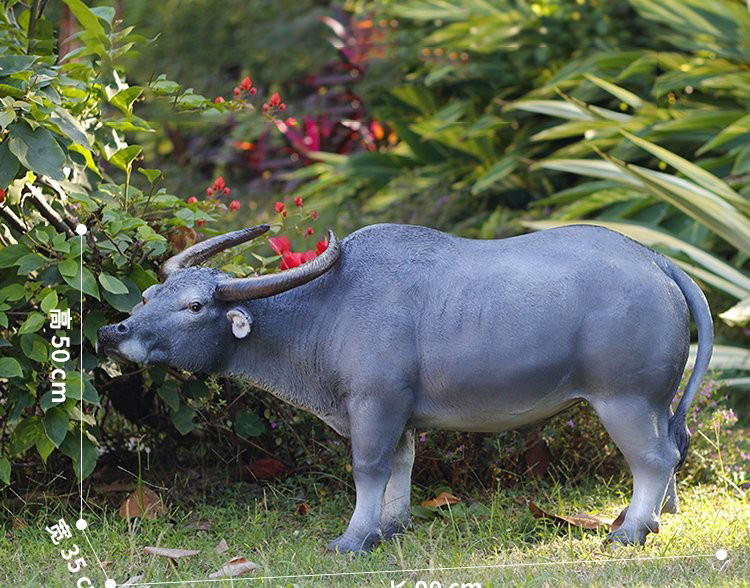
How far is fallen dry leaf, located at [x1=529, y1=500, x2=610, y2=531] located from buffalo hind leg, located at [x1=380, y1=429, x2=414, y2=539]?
437 millimetres

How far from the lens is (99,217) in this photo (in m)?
3.93

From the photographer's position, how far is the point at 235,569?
11.0 feet

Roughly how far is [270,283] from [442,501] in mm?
1127

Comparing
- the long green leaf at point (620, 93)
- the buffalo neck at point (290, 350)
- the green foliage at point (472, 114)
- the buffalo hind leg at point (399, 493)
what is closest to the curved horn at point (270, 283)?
the buffalo neck at point (290, 350)

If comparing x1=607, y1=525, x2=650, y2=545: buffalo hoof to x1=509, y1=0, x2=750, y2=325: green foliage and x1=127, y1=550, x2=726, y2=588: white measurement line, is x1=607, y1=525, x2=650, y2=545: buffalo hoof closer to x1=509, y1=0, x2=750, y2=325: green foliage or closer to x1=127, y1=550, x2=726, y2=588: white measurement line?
x1=127, y1=550, x2=726, y2=588: white measurement line

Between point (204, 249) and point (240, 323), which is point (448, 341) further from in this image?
point (204, 249)

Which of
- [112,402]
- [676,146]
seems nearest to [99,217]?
[112,402]

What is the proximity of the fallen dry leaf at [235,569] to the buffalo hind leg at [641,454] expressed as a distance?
1.11 meters

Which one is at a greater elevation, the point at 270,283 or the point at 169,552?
the point at 270,283

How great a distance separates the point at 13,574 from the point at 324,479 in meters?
1.26

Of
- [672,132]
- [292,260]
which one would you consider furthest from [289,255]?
[672,132]

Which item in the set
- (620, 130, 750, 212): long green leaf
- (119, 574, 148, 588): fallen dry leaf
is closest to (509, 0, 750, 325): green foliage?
(620, 130, 750, 212): long green leaf

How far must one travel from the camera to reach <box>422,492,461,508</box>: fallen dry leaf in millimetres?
4027

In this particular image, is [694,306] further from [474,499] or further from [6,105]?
[6,105]
